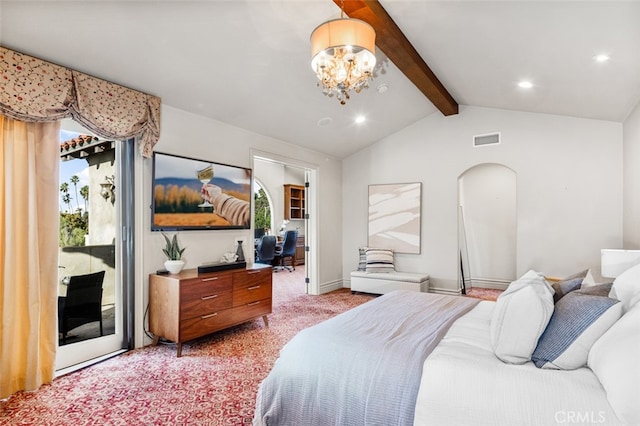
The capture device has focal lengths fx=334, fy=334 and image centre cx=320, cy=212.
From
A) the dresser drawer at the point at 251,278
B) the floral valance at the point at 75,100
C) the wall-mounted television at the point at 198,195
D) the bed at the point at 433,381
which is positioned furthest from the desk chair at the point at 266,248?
the bed at the point at 433,381

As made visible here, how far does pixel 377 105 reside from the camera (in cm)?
466

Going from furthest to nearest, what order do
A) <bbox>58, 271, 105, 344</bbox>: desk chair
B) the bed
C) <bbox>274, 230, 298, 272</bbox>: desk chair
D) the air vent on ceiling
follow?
1. <bbox>274, 230, 298, 272</bbox>: desk chair
2. the air vent on ceiling
3. <bbox>58, 271, 105, 344</bbox>: desk chair
4. the bed

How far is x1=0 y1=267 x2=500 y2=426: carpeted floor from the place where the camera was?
6.96 feet

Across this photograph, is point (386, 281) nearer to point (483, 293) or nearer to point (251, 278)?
point (483, 293)

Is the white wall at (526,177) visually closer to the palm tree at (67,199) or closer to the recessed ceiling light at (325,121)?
the recessed ceiling light at (325,121)

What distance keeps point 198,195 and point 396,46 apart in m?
2.54

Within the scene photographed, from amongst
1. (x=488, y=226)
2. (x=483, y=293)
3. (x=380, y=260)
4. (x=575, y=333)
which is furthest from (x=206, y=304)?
(x=488, y=226)

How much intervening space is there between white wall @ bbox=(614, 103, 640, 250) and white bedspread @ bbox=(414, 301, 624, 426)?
10.7ft

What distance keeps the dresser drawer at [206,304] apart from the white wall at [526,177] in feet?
10.7

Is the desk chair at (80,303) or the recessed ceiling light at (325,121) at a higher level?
the recessed ceiling light at (325,121)

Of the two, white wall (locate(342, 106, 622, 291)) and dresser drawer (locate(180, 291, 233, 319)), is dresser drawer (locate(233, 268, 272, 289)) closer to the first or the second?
dresser drawer (locate(180, 291, 233, 319))

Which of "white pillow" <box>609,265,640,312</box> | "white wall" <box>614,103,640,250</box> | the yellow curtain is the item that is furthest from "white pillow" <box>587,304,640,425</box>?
the yellow curtain

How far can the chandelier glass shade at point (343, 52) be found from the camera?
208cm

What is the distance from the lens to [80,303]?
3004 mm
